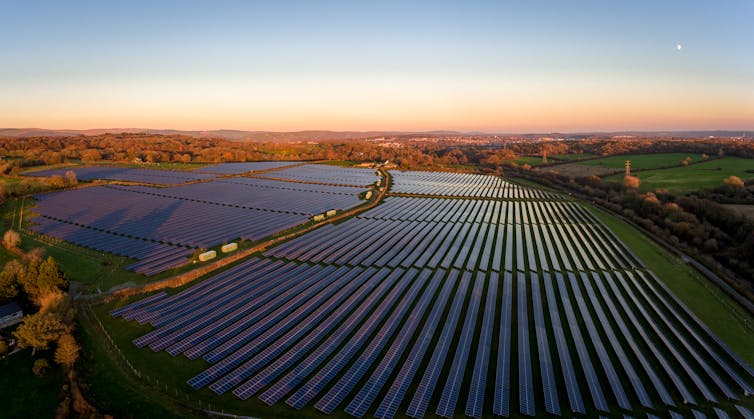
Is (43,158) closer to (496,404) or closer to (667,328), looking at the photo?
→ (496,404)

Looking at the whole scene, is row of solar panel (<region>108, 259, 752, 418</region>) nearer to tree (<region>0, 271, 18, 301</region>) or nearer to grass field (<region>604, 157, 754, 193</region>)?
tree (<region>0, 271, 18, 301</region>)

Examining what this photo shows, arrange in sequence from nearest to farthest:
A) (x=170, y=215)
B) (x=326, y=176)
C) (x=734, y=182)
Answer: (x=170, y=215), (x=734, y=182), (x=326, y=176)

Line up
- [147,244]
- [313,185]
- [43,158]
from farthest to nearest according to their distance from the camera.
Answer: [43,158], [313,185], [147,244]

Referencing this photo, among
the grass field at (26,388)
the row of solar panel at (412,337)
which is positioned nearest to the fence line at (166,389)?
the row of solar panel at (412,337)

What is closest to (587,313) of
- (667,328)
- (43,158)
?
(667,328)

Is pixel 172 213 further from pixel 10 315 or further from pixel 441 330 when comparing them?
pixel 441 330

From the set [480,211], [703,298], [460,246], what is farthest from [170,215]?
[703,298]
